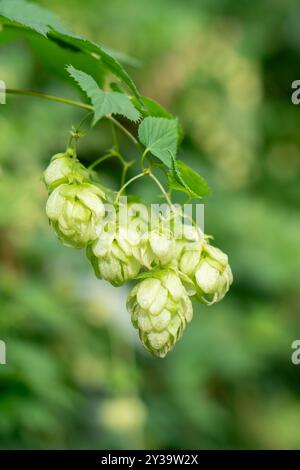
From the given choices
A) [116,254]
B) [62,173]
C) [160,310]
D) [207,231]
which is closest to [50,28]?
[62,173]

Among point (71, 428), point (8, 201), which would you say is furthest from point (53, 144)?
point (71, 428)

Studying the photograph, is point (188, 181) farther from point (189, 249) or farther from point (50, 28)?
point (50, 28)

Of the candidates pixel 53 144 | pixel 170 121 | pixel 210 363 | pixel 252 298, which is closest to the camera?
pixel 170 121

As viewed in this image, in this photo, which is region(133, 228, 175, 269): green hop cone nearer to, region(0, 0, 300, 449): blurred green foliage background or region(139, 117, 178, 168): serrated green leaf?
region(139, 117, 178, 168): serrated green leaf

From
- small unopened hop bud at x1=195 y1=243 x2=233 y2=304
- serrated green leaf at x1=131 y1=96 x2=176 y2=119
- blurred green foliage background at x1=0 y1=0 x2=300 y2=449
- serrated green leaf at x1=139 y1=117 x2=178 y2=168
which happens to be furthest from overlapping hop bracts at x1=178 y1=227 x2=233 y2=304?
blurred green foliage background at x1=0 y1=0 x2=300 y2=449

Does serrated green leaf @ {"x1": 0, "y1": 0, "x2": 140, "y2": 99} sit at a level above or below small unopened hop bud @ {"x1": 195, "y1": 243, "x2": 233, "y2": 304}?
above

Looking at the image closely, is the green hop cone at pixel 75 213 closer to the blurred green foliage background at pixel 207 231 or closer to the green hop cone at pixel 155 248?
the green hop cone at pixel 155 248

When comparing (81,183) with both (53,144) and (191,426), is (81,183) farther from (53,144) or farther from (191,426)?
(191,426)
